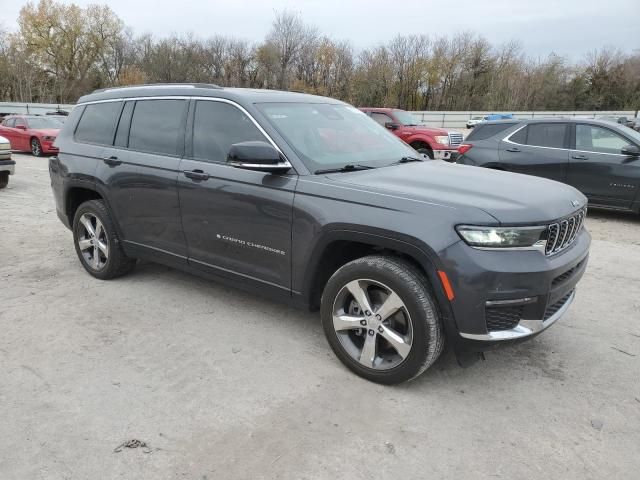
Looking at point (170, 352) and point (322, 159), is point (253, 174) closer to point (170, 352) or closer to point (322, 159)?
point (322, 159)

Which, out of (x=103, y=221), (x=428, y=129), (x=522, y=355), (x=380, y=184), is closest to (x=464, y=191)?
(x=380, y=184)

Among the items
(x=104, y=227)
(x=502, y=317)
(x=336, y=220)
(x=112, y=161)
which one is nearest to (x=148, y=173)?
(x=112, y=161)

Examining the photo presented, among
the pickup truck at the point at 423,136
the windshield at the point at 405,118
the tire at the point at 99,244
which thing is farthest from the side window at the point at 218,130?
the windshield at the point at 405,118

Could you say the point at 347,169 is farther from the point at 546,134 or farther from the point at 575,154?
the point at 546,134

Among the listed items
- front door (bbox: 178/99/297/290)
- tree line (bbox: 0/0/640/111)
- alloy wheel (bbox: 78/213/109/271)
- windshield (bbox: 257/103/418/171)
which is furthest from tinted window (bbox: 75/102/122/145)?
tree line (bbox: 0/0/640/111)

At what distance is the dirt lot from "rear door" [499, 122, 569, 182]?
444cm

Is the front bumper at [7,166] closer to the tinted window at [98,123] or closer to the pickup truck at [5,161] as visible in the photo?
the pickup truck at [5,161]

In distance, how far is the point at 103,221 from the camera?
480 centimetres

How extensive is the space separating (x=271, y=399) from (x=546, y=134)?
7.56 meters

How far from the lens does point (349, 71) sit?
54438 millimetres

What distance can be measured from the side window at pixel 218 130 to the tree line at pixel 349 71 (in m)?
49.1

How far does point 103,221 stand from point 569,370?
409 cm

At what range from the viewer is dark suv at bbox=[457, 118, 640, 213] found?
315 inches

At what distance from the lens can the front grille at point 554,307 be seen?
3.02 metres
